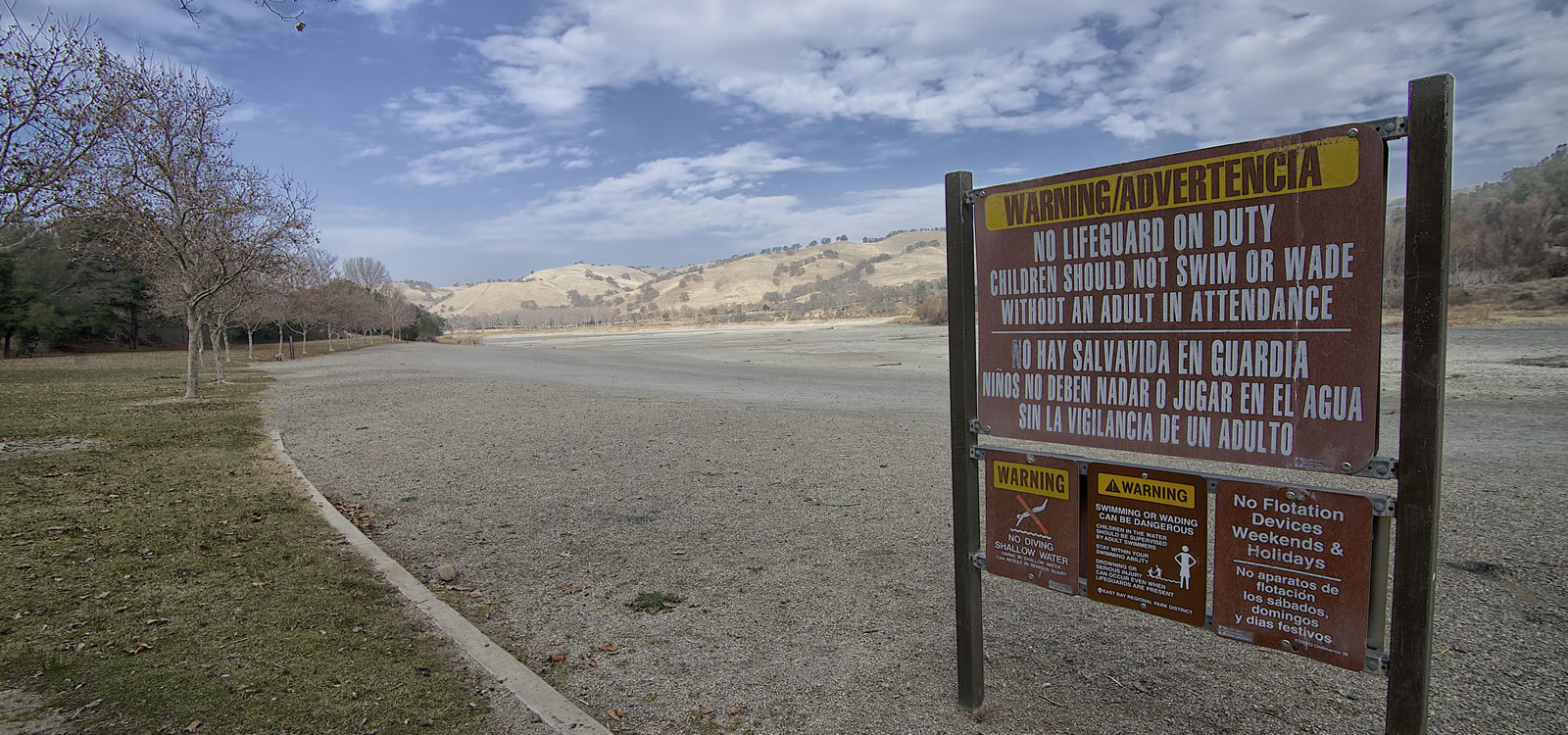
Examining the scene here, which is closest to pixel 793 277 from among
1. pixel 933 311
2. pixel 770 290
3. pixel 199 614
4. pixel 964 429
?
pixel 770 290

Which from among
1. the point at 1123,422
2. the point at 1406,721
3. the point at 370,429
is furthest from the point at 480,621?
the point at 370,429

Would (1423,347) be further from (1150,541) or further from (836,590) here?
(836,590)

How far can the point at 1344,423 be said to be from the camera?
7.14 feet

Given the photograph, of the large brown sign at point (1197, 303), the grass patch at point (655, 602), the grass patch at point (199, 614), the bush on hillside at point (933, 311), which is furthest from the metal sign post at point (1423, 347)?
the bush on hillside at point (933, 311)

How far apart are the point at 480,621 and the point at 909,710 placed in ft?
8.18

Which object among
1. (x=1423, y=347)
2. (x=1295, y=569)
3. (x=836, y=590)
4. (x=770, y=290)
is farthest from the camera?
(x=770, y=290)

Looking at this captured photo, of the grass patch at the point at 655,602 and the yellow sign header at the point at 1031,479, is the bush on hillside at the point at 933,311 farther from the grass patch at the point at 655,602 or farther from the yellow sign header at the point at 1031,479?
the yellow sign header at the point at 1031,479

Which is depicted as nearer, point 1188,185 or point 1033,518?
point 1188,185

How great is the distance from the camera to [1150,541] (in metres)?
2.67

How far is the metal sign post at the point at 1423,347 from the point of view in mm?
1945

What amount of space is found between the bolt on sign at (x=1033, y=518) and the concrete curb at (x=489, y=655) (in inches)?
69.9

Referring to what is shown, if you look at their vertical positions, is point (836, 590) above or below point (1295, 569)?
below

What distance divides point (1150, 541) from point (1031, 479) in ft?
1.54

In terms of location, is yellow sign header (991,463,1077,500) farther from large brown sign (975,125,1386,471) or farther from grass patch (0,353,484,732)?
grass patch (0,353,484,732)
